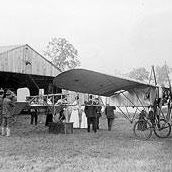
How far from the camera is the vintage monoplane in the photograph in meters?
11.2

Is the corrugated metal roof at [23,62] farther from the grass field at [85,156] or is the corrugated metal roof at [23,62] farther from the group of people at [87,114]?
the grass field at [85,156]

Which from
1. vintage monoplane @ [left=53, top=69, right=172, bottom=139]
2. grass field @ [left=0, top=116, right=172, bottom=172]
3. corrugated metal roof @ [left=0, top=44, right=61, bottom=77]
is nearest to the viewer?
grass field @ [left=0, top=116, right=172, bottom=172]

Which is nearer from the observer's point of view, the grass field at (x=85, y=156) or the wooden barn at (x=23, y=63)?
the grass field at (x=85, y=156)

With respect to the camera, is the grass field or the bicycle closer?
the grass field

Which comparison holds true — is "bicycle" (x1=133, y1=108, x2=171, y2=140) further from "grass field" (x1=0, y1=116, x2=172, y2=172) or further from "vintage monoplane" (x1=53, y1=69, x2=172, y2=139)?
"grass field" (x1=0, y1=116, x2=172, y2=172)

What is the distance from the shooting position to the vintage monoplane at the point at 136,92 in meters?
11.2

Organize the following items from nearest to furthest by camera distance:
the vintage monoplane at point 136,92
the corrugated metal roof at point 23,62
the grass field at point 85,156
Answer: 1. the grass field at point 85,156
2. the vintage monoplane at point 136,92
3. the corrugated metal roof at point 23,62

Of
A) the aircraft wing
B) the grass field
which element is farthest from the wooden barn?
the grass field

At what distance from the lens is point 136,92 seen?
12.3 metres

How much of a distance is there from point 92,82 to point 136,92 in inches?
76.7

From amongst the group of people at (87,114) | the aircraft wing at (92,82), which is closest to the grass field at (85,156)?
the aircraft wing at (92,82)

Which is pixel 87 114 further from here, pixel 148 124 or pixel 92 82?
pixel 148 124

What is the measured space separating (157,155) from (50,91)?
19.3 m

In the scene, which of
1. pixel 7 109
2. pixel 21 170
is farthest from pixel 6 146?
pixel 21 170
